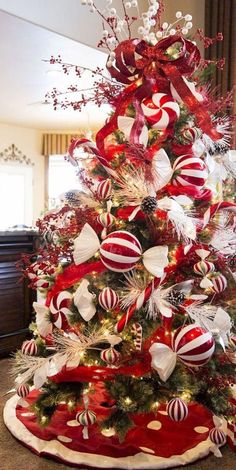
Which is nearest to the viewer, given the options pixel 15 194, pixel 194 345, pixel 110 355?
pixel 194 345

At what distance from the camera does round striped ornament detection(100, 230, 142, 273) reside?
127cm

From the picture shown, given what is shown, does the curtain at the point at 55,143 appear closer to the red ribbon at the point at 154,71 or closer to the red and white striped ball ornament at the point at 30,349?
the red ribbon at the point at 154,71

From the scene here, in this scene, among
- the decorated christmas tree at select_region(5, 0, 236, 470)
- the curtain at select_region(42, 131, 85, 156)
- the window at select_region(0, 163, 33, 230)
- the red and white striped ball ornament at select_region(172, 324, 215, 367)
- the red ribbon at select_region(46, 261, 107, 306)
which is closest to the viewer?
the red and white striped ball ornament at select_region(172, 324, 215, 367)

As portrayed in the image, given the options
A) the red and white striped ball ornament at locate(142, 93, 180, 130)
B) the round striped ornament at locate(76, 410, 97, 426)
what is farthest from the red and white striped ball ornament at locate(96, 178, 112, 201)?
the round striped ornament at locate(76, 410, 97, 426)

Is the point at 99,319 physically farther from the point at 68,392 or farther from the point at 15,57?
the point at 15,57

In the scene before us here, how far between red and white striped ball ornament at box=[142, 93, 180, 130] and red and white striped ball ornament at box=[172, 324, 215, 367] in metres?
0.70

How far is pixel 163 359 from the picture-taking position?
4.23ft

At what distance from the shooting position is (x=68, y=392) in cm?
147

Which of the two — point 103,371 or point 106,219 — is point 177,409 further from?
point 106,219

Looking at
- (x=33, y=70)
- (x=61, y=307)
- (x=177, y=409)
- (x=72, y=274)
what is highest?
(x=33, y=70)

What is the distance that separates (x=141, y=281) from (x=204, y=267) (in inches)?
8.5

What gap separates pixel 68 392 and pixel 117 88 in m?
1.15

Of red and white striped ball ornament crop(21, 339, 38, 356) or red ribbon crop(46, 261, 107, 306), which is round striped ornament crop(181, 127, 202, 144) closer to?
red ribbon crop(46, 261, 107, 306)

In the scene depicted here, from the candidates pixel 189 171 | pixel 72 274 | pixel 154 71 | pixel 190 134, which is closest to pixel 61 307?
pixel 72 274
